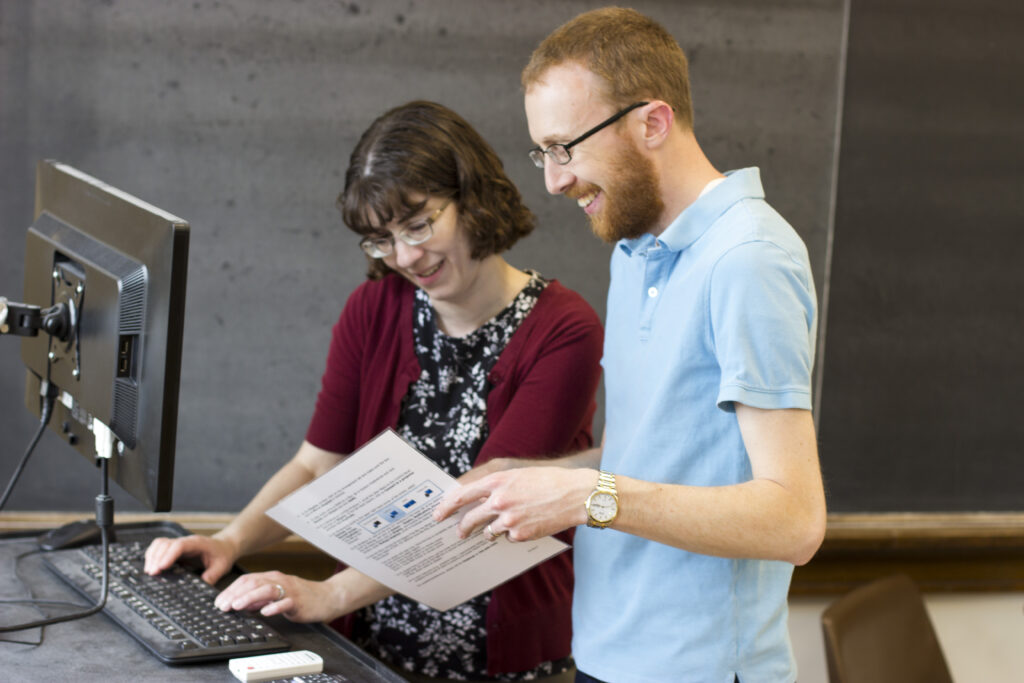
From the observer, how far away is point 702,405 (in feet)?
3.53

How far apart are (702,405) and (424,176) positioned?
0.62 metres

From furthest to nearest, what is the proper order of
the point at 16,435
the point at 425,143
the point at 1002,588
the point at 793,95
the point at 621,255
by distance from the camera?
1. the point at 1002,588
2. the point at 793,95
3. the point at 16,435
4. the point at 425,143
5. the point at 621,255

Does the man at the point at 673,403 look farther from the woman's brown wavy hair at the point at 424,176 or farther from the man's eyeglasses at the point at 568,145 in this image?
the woman's brown wavy hair at the point at 424,176

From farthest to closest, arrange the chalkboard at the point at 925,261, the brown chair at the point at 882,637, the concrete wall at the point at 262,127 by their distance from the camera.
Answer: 1. the chalkboard at the point at 925,261
2. the concrete wall at the point at 262,127
3. the brown chair at the point at 882,637

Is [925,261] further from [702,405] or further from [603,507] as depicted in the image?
[603,507]

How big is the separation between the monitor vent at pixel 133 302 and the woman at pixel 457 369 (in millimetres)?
438

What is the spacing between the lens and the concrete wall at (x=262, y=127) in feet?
6.61

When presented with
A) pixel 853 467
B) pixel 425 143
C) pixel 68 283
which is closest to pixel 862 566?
pixel 853 467

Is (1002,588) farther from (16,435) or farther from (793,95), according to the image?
(16,435)

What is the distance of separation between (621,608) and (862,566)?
1.41 m

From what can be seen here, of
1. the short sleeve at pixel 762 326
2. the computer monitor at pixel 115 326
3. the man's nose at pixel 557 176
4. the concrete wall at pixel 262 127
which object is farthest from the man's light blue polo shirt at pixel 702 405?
the concrete wall at pixel 262 127

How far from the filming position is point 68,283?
1.25 m

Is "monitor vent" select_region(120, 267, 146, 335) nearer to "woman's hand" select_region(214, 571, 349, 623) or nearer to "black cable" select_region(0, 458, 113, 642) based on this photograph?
"black cable" select_region(0, 458, 113, 642)

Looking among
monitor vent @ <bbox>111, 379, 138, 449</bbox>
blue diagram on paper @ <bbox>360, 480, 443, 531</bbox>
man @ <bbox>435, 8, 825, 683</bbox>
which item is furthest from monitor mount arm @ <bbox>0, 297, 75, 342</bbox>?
man @ <bbox>435, 8, 825, 683</bbox>
